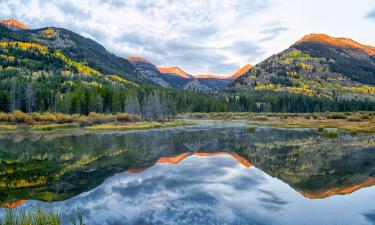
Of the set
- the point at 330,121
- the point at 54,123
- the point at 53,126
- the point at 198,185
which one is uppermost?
the point at 54,123

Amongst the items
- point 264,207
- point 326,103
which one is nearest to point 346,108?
point 326,103

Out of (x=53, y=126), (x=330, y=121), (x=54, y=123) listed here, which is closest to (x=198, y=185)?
(x=53, y=126)

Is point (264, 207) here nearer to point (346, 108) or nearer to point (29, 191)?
point (29, 191)

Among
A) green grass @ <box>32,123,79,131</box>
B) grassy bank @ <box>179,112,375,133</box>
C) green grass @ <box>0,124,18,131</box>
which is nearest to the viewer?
grassy bank @ <box>179,112,375,133</box>

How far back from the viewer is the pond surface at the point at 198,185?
17.1m

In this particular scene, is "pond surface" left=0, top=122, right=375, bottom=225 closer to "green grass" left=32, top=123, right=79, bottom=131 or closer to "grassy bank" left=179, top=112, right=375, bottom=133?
"grassy bank" left=179, top=112, right=375, bottom=133

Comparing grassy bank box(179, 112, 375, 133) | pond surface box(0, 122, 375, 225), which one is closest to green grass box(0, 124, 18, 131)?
pond surface box(0, 122, 375, 225)

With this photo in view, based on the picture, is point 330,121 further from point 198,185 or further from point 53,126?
point 198,185

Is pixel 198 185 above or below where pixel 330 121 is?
below

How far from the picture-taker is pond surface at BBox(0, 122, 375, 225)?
17.1 meters

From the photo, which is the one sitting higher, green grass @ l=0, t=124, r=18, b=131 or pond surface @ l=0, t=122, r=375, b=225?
green grass @ l=0, t=124, r=18, b=131

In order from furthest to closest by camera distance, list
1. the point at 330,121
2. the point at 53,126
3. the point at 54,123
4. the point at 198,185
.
Result: 1. the point at 330,121
2. the point at 54,123
3. the point at 53,126
4. the point at 198,185

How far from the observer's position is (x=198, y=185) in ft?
79.2

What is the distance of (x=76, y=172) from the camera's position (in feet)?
93.0
